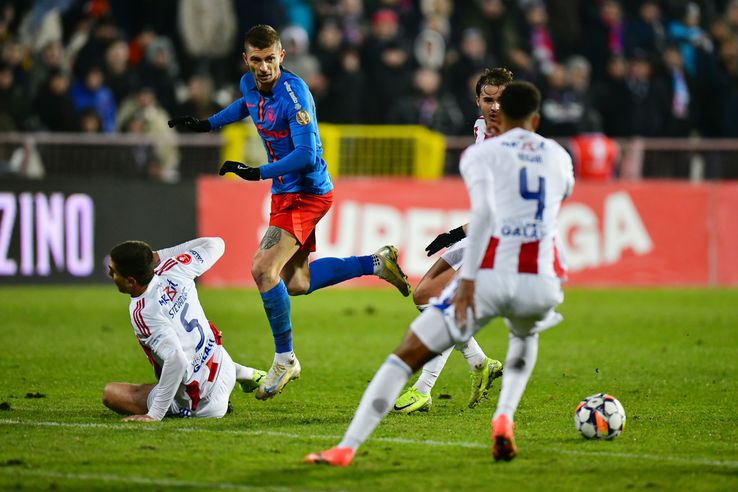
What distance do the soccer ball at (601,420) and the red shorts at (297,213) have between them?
271 centimetres

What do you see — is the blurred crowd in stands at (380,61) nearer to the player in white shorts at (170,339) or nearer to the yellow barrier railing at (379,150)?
the yellow barrier railing at (379,150)

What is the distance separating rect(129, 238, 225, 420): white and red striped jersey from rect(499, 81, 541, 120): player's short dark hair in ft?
8.06

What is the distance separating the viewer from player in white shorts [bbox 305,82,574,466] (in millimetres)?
6336

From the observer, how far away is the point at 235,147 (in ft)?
61.5

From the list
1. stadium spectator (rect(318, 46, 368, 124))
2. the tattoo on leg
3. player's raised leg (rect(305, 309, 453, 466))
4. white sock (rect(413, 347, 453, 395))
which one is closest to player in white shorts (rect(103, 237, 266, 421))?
the tattoo on leg

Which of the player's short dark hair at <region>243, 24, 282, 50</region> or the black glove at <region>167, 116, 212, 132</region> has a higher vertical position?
the player's short dark hair at <region>243, 24, 282, 50</region>

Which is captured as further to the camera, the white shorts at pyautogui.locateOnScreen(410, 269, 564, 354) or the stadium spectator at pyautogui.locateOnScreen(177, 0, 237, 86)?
the stadium spectator at pyautogui.locateOnScreen(177, 0, 237, 86)

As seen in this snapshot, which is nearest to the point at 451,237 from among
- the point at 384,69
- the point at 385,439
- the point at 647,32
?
the point at 385,439

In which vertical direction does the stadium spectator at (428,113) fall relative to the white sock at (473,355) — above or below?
above

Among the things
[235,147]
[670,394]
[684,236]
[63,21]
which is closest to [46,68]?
[63,21]

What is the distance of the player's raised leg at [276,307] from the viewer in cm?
876

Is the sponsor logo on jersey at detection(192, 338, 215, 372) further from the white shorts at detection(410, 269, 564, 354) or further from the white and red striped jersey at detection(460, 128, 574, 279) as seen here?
the white and red striped jersey at detection(460, 128, 574, 279)

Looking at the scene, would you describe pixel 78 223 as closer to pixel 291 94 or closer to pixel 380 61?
pixel 380 61

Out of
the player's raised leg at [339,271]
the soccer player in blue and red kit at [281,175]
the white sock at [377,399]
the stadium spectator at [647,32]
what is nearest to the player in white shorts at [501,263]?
the white sock at [377,399]
